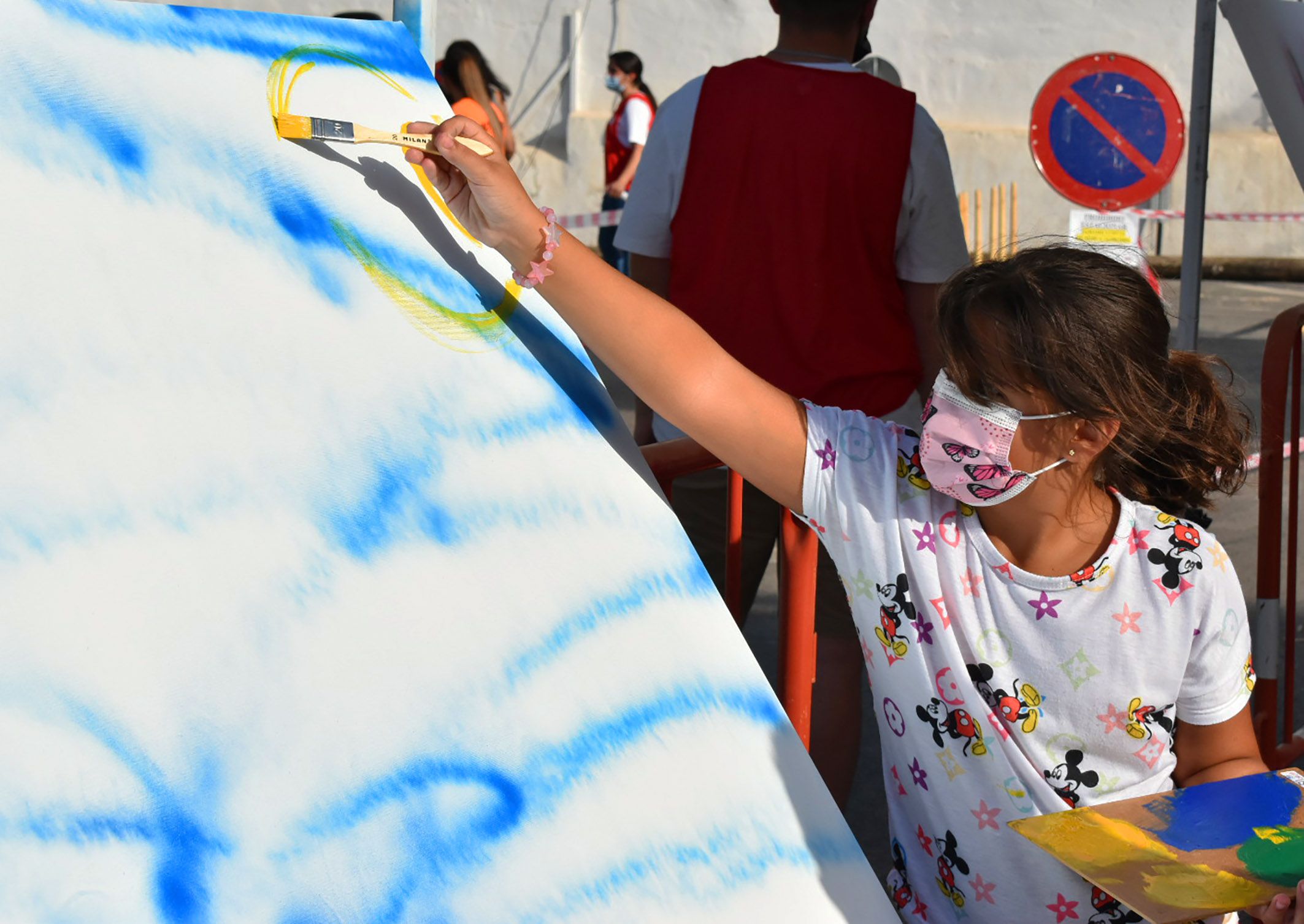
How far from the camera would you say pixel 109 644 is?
1.00 metres

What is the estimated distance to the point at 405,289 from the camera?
1.30 meters

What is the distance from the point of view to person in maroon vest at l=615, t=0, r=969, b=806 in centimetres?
227

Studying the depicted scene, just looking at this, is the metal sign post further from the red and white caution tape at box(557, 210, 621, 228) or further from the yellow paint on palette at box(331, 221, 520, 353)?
the red and white caution tape at box(557, 210, 621, 228)

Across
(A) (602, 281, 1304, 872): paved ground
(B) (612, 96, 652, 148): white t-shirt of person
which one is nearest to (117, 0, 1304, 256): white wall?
(A) (602, 281, 1304, 872): paved ground

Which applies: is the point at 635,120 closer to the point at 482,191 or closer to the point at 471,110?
the point at 471,110

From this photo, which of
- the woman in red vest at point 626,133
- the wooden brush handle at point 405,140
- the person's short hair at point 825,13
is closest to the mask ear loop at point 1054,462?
the wooden brush handle at point 405,140

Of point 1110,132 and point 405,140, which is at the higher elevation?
point 405,140

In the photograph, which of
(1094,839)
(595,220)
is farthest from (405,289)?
(595,220)

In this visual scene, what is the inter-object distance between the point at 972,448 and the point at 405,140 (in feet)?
2.21

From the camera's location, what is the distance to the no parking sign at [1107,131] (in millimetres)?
4457

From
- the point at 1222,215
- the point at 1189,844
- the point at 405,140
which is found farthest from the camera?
the point at 1222,215

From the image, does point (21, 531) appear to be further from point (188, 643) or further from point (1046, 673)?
point (1046, 673)

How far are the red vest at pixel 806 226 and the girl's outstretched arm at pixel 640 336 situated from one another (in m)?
0.76

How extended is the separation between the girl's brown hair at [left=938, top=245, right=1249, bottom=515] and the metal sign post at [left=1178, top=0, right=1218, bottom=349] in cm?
191
